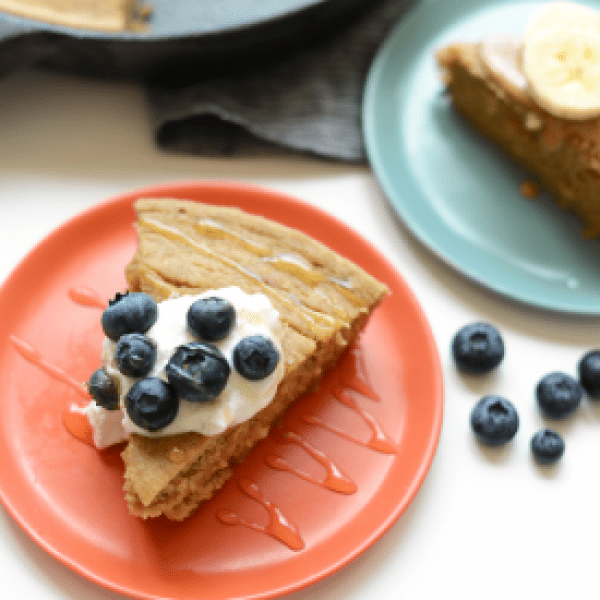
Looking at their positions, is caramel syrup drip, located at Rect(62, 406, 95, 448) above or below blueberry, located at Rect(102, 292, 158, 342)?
below

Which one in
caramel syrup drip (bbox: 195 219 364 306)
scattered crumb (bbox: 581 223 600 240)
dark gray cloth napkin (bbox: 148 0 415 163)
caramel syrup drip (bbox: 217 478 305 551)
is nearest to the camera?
caramel syrup drip (bbox: 217 478 305 551)

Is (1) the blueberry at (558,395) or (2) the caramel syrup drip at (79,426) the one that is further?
(1) the blueberry at (558,395)

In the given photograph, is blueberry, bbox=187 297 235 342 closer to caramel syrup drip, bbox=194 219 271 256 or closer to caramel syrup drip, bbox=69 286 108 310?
caramel syrup drip, bbox=194 219 271 256

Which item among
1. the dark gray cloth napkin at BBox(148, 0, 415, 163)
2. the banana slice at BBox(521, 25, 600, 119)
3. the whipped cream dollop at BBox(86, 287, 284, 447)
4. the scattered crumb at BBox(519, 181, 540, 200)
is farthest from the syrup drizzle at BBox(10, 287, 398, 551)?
the banana slice at BBox(521, 25, 600, 119)

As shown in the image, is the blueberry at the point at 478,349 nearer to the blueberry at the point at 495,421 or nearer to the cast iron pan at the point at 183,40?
the blueberry at the point at 495,421

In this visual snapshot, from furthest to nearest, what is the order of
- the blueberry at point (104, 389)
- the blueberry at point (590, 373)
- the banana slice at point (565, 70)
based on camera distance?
the banana slice at point (565, 70) < the blueberry at point (590, 373) < the blueberry at point (104, 389)

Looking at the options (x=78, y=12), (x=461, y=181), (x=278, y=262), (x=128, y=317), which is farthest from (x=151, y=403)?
(x=78, y=12)

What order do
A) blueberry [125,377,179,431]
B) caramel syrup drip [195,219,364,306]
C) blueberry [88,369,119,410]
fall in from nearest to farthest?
blueberry [125,377,179,431], blueberry [88,369,119,410], caramel syrup drip [195,219,364,306]

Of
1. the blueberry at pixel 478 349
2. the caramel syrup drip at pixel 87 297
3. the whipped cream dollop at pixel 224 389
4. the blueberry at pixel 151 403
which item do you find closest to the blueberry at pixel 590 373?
the blueberry at pixel 478 349
